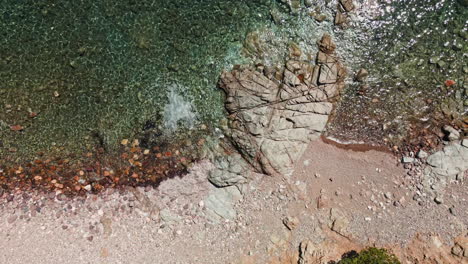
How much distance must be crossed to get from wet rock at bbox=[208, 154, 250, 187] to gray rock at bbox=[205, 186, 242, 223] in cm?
18

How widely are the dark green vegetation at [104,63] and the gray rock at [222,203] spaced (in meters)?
1.97

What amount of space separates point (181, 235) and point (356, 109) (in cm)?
572

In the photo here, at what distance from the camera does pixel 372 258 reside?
8734mm

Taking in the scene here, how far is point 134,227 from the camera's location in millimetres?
9516

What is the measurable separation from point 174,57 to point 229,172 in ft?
11.3

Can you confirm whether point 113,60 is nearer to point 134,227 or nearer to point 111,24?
point 111,24

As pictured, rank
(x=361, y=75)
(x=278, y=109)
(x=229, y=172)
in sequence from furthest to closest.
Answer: (x=361, y=75) → (x=278, y=109) → (x=229, y=172)

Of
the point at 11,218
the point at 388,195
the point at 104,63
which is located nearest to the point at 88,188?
the point at 11,218

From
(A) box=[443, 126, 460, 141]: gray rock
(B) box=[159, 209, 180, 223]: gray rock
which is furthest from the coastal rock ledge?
(A) box=[443, 126, 460, 141]: gray rock

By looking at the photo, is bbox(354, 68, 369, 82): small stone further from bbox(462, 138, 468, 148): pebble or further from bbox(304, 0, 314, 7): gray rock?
bbox(462, 138, 468, 148): pebble

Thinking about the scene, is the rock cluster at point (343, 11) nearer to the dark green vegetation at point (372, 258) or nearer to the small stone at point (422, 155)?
the small stone at point (422, 155)

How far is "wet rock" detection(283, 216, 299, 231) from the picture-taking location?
947 cm

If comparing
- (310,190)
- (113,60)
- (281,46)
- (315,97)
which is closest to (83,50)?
(113,60)

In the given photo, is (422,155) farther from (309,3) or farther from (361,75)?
(309,3)
